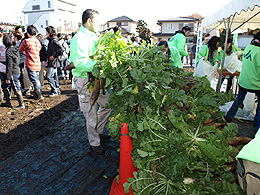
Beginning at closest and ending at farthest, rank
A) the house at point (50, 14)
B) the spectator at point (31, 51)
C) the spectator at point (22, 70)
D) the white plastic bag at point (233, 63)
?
the white plastic bag at point (233, 63) → the spectator at point (31, 51) → the spectator at point (22, 70) → the house at point (50, 14)

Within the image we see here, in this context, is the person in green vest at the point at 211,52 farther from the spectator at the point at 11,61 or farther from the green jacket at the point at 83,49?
the spectator at the point at 11,61

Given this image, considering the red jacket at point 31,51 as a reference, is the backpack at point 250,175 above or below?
below

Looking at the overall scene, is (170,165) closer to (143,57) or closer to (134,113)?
(134,113)

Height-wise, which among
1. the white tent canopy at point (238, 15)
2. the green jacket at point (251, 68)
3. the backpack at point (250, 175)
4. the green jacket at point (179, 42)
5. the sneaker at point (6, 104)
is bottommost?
the sneaker at point (6, 104)

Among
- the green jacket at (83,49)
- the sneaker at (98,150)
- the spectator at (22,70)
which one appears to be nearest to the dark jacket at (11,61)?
the spectator at (22,70)

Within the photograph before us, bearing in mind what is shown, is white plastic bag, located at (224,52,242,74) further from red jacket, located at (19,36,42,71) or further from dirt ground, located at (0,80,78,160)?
red jacket, located at (19,36,42,71)

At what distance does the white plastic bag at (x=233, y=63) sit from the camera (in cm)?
538

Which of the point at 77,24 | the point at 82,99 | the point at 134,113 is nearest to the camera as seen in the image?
the point at 134,113

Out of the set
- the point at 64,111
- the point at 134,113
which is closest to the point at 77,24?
the point at 64,111

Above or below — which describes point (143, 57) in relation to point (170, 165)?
above

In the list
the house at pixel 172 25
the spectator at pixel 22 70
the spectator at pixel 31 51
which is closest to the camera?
the spectator at pixel 31 51

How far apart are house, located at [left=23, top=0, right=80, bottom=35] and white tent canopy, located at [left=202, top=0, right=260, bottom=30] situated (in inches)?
1719

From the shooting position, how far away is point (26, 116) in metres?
5.09

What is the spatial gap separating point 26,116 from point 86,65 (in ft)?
11.3
